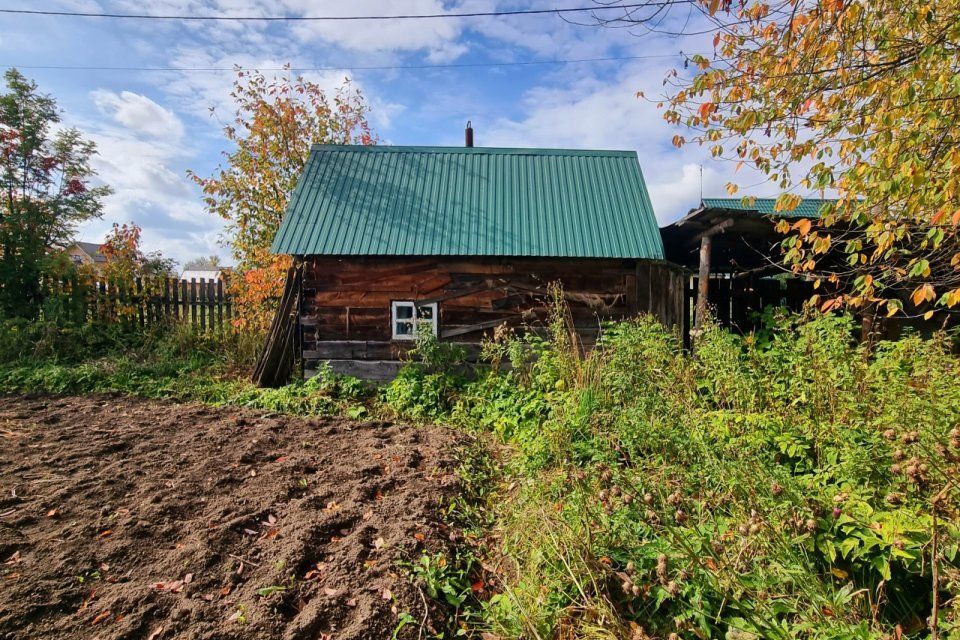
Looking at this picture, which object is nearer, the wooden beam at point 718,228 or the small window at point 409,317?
the wooden beam at point 718,228

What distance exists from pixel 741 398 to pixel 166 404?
24.7 ft

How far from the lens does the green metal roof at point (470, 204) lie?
7.87 metres

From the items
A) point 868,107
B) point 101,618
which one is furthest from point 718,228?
point 101,618

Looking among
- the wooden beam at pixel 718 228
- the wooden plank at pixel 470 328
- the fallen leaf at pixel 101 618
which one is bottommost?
the fallen leaf at pixel 101 618

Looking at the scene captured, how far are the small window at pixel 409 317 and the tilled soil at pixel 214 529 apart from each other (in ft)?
8.58

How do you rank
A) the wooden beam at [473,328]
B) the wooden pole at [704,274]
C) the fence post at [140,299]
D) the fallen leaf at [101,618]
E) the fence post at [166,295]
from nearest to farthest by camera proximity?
the fallen leaf at [101,618] < the wooden pole at [704,274] < the wooden beam at [473,328] < the fence post at [140,299] < the fence post at [166,295]

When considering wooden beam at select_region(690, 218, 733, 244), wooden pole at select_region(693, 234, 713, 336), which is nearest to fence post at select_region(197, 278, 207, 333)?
wooden pole at select_region(693, 234, 713, 336)

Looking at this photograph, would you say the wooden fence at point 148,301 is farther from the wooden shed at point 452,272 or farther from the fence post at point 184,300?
the wooden shed at point 452,272

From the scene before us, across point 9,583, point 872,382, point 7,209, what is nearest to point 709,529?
point 872,382

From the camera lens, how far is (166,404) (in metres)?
7.05

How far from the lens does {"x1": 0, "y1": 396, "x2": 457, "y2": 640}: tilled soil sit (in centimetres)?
251

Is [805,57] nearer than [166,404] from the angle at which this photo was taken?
Yes

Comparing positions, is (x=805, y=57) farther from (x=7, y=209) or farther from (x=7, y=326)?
(x=7, y=209)

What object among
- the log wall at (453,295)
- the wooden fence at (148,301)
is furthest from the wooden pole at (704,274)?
the wooden fence at (148,301)
